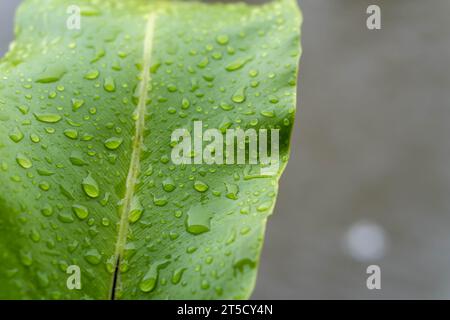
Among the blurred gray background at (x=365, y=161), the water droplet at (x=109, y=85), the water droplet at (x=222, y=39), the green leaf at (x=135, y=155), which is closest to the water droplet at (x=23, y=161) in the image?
the green leaf at (x=135, y=155)

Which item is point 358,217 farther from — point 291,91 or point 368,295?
point 291,91

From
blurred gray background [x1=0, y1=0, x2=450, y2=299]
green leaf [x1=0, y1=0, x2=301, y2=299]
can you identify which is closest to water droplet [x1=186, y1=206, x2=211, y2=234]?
green leaf [x1=0, y1=0, x2=301, y2=299]

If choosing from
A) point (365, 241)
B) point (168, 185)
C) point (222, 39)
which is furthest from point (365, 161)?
point (168, 185)

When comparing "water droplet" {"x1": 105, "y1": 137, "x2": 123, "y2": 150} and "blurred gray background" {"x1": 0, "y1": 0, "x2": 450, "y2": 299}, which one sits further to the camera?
"blurred gray background" {"x1": 0, "y1": 0, "x2": 450, "y2": 299}

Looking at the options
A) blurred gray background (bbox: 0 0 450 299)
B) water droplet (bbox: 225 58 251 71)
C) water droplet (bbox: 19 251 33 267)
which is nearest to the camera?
water droplet (bbox: 19 251 33 267)

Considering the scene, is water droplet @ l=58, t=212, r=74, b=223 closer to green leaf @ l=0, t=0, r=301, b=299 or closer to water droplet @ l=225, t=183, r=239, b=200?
green leaf @ l=0, t=0, r=301, b=299

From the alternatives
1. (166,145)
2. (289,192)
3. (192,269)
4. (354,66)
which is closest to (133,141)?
(166,145)

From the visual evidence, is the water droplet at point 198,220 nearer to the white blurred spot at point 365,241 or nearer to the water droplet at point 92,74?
the water droplet at point 92,74
